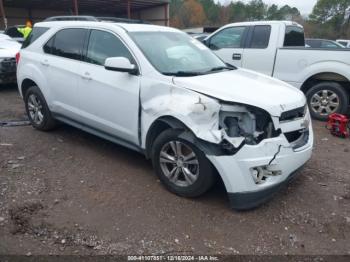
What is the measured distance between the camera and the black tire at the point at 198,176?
126 inches

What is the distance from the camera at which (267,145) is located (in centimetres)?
306

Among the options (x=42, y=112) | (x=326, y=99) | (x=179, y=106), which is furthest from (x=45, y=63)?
(x=326, y=99)

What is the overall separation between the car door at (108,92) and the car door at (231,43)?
3932mm

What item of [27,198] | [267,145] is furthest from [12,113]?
[267,145]

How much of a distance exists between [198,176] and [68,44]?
2774 mm

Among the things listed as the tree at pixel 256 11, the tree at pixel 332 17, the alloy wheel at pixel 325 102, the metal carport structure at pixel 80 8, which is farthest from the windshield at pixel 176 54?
the tree at pixel 256 11

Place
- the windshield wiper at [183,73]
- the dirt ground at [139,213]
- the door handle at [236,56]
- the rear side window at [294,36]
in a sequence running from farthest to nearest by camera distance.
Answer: the door handle at [236,56] < the rear side window at [294,36] < the windshield wiper at [183,73] < the dirt ground at [139,213]

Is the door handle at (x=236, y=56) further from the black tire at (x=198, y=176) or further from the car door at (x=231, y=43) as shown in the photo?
the black tire at (x=198, y=176)

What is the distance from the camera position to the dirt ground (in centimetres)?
287

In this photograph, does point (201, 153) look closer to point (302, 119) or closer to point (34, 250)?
point (302, 119)

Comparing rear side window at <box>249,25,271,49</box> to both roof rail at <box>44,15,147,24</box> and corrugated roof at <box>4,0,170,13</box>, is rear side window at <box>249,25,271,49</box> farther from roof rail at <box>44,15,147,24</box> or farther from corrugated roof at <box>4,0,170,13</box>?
corrugated roof at <box>4,0,170,13</box>

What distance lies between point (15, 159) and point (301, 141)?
365 cm

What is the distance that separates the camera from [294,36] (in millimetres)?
7215

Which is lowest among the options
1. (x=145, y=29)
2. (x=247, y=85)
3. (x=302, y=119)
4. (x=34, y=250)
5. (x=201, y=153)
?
(x=34, y=250)
